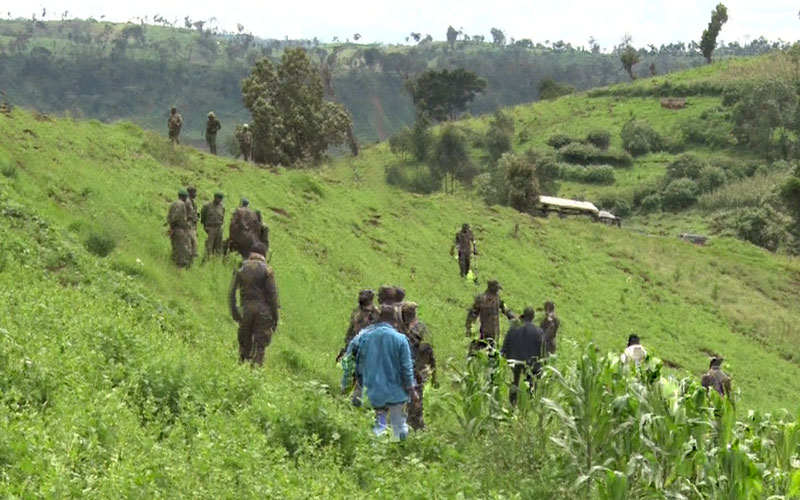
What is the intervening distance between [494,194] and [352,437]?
48185 millimetres

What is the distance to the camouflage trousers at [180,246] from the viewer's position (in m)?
19.0

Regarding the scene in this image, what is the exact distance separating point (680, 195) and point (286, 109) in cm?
3835

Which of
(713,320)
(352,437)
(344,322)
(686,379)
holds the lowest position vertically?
(713,320)

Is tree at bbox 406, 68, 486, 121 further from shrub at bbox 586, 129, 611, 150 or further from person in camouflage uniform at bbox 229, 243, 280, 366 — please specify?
person in camouflage uniform at bbox 229, 243, 280, 366

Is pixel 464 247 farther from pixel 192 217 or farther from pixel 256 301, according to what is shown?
pixel 256 301

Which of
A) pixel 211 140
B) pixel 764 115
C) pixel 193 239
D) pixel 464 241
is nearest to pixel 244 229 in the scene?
pixel 193 239

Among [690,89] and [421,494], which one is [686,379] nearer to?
[421,494]

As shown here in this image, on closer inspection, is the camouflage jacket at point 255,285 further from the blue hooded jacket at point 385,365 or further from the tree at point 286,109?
the tree at point 286,109

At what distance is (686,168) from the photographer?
79.4 meters

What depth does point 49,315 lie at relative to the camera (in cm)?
1148

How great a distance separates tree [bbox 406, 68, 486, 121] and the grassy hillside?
235ft

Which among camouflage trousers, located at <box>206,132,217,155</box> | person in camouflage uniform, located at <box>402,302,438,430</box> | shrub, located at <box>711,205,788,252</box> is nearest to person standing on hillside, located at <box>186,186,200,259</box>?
person in camouflage uniform, located at <box>402,302,438,430</box>

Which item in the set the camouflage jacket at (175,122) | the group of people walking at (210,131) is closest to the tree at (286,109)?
the group of people walking at (210,131)

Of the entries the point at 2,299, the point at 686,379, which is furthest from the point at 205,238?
the point at 686,379
